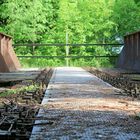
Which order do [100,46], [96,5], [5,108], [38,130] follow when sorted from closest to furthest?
1. [38,130]
2. [5,108]
3. [100,46]
4. [96,5]

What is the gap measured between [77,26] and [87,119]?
95.8 ft

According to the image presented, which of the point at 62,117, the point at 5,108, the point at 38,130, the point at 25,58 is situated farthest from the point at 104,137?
the point at 25,58

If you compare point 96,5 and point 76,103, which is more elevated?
point 96,5

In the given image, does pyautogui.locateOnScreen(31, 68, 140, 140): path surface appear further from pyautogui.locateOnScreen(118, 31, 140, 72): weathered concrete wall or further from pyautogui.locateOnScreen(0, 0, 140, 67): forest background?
pyautogui.locateOnScreen(0, 0, 140, 67): forest background

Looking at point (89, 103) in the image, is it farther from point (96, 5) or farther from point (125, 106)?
point (96, 5)

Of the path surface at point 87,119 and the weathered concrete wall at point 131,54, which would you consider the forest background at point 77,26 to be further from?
the path surface at point 87,119

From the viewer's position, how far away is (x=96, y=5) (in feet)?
116

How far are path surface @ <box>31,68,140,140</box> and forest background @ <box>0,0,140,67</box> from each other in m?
24.1

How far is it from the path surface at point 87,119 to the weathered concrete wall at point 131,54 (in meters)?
11.8

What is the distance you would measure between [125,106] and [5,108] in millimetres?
1566

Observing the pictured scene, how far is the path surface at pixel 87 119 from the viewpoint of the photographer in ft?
15.9

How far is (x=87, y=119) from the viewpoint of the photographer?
5914 millimetres

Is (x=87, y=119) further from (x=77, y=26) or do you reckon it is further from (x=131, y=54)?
(x=77, y=26)

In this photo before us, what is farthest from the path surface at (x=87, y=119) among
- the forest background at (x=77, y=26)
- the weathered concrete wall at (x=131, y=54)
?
the forest background at (x=77, y=26)
